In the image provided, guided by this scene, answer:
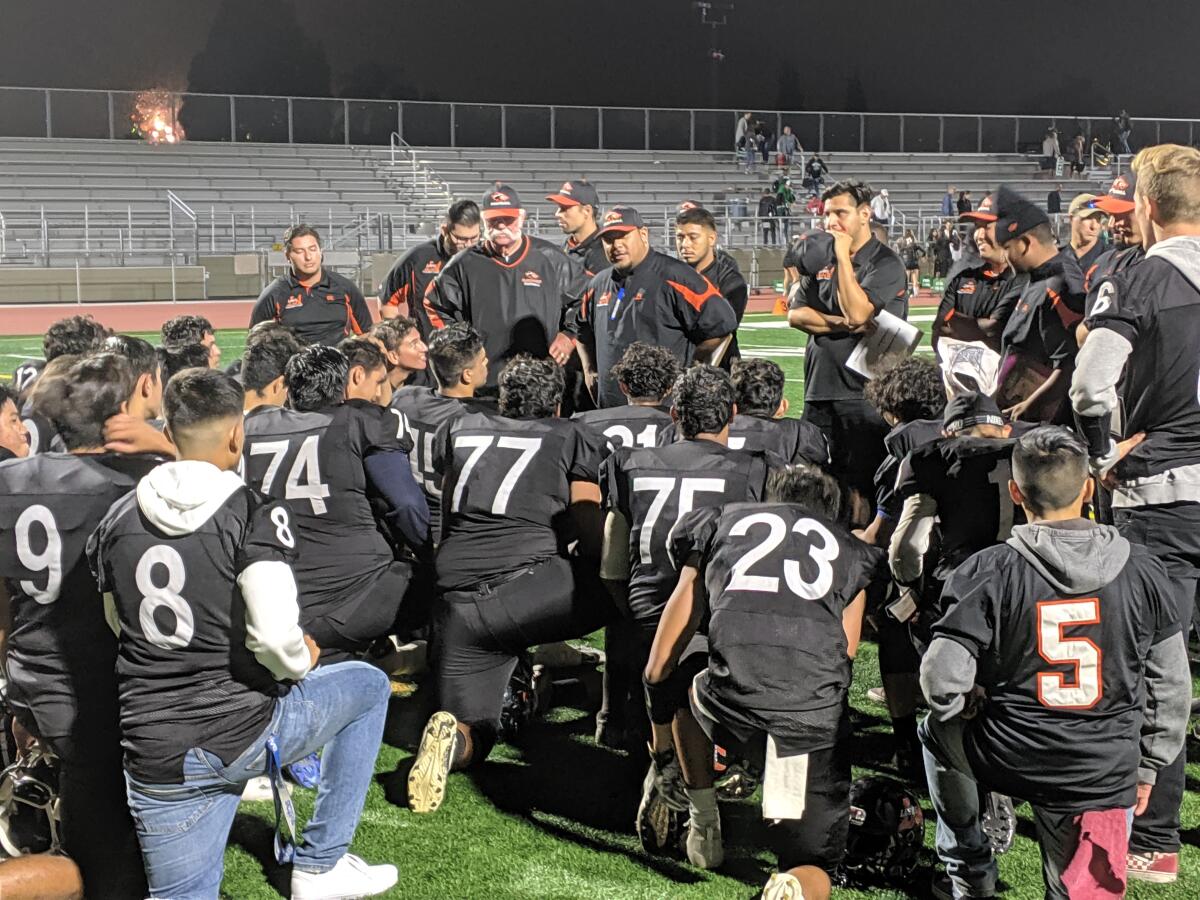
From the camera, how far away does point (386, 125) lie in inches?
1426

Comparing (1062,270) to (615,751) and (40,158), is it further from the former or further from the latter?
(40,158)

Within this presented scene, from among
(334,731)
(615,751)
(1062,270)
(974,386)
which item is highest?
(1062,270)

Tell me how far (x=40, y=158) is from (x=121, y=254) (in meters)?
6.45

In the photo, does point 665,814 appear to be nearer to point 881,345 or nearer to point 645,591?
point 645,591

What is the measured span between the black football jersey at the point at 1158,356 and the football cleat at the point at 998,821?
3.41 feet

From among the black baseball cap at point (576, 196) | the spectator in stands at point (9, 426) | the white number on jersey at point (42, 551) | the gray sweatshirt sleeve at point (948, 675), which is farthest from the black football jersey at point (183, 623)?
the black baseball cap at point (576, 196)

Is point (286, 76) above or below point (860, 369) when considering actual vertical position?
above

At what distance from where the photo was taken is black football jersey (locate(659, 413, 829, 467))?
203 inches

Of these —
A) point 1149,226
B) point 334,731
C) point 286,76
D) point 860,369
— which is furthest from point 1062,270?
point 286,76

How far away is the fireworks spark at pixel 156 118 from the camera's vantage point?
33719 millimetres

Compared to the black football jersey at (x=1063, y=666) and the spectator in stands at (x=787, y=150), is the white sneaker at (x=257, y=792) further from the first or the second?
the spectator in stands at (x=787, y=150)

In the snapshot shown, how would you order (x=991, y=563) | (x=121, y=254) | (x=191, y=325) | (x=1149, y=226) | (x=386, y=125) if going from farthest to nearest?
(x=386, y=125), (x=121, y=254), (x=191, y=325), (x=1149, y=226), (x=991, y=563)

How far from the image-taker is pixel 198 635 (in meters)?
3.48

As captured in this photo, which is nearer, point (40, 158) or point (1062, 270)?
point (1062, 270)
